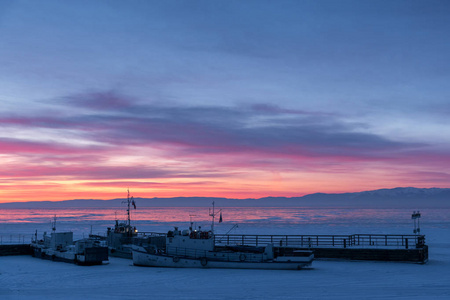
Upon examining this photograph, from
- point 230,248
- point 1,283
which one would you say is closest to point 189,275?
point 230,248

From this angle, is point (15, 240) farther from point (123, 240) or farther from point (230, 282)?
point (230, 282)

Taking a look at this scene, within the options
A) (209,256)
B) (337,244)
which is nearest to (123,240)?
(209,256)

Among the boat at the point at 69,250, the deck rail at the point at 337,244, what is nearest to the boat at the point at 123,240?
the boat at the point at 69,250

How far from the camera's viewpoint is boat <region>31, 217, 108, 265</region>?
133 feet

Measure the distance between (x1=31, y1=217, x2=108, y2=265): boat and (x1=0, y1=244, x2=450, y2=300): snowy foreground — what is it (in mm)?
1004

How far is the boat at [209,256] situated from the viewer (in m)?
37.5

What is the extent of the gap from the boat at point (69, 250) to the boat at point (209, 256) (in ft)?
10.2

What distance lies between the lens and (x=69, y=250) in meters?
44.0

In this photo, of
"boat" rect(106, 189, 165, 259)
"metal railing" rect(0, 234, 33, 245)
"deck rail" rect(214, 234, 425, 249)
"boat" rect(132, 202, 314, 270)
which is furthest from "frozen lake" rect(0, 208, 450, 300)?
"metal railing" rect(0, 234, 33, 245)

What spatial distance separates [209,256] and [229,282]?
8.88 m

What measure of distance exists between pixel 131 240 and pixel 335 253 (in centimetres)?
2076

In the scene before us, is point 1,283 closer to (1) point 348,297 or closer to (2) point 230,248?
(2) point 230,248

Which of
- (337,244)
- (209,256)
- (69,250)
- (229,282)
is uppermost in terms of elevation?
(69,250)

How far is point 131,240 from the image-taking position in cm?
5019
